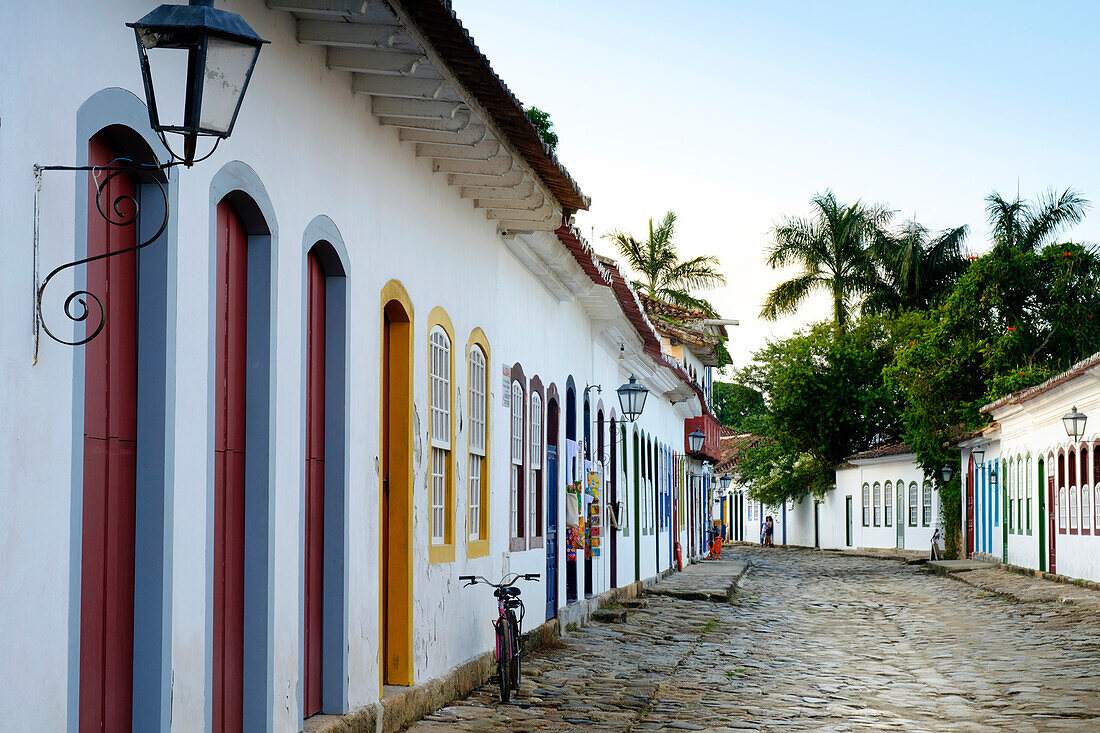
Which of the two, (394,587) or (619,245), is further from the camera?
(619,245)

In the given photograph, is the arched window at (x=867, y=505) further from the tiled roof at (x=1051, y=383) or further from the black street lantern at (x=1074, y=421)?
the black street lantern at (x=1074, y=421)

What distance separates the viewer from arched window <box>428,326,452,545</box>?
960 cm

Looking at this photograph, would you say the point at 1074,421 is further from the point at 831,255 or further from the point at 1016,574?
the point at 831,255

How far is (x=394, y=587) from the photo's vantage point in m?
8.68

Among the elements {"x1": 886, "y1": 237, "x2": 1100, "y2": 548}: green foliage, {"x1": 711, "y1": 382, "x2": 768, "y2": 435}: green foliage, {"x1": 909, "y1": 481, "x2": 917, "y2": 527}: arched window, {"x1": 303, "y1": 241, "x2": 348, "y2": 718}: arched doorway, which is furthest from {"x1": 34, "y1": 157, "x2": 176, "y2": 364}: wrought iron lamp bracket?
{"x1": 711, "y1": 382, "x2": 768, "y2": 435}: green foliage

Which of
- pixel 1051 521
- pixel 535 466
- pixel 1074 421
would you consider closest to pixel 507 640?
pixel 535 466

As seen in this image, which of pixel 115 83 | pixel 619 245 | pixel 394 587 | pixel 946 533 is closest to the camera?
pixel 115 83

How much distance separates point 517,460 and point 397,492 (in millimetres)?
4384

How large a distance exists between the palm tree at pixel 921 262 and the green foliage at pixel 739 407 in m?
7.01

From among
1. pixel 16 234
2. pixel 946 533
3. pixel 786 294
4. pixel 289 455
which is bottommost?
pixel 946 533

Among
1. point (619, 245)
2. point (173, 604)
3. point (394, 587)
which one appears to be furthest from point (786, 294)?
point (173, 604)

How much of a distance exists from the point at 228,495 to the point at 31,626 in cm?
203

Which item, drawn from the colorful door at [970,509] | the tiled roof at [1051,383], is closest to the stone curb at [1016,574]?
the colorful door at [970,509]

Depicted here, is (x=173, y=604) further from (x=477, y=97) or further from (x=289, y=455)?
(x=477, y=97)
